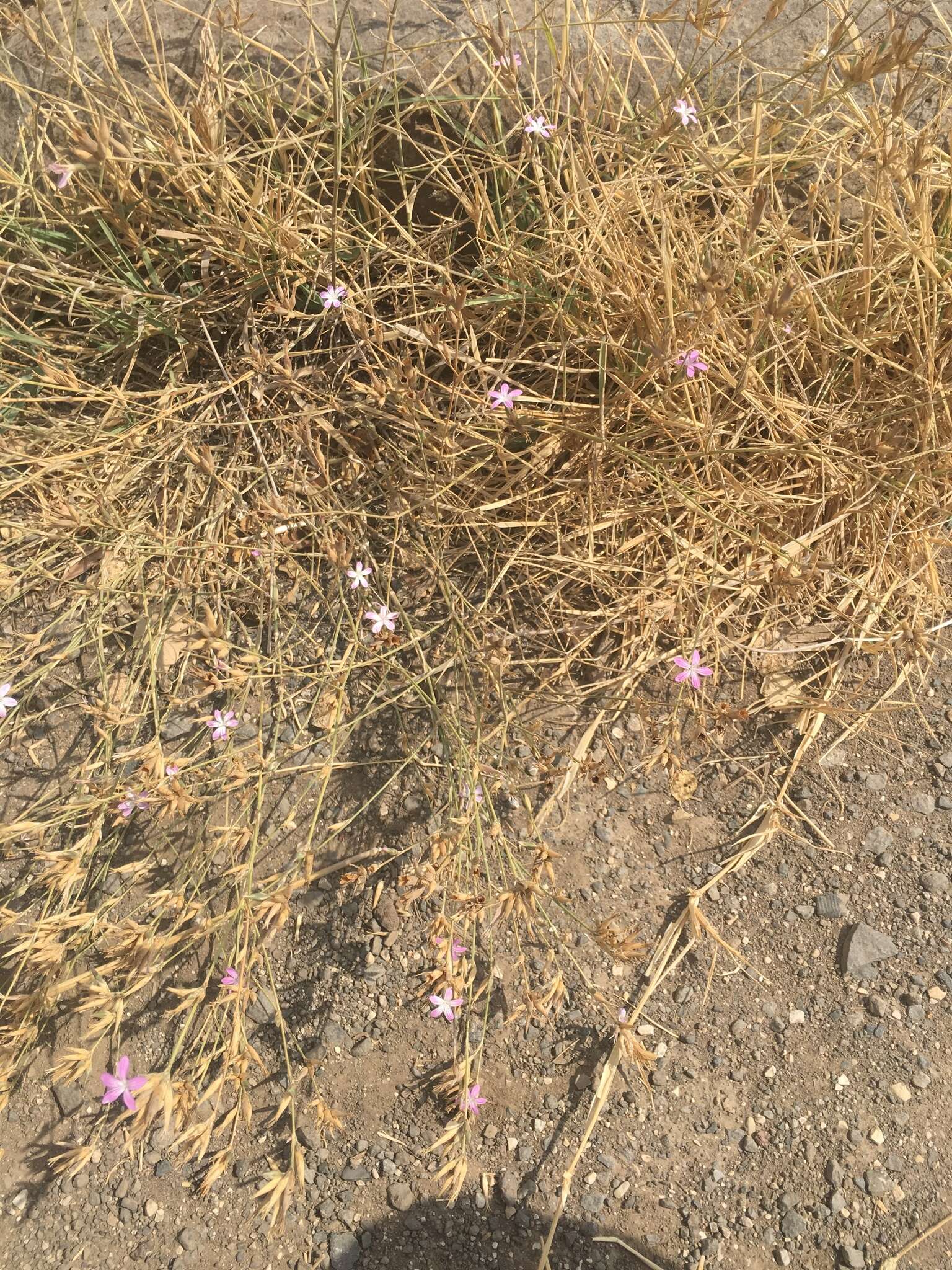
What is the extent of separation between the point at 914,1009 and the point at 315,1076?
1117 mm

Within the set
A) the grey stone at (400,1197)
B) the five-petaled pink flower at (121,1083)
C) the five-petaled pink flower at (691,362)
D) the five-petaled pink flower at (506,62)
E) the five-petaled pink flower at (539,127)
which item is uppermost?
the five-petaled pink flower at (506,62)

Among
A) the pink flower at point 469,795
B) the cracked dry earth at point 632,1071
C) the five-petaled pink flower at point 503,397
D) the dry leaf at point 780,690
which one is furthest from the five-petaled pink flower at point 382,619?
the dry leaf at point 780,690

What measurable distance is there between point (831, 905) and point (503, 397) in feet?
3.82

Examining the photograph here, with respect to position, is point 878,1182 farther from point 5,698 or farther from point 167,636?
point 5,698

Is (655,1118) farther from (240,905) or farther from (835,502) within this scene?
(835,502)

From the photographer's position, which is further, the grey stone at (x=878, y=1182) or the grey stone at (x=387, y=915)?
the grey stone at (x=387, y=915)

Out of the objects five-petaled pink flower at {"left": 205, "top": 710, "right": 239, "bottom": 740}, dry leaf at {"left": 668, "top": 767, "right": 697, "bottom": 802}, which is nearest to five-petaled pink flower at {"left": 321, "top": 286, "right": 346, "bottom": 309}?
five-petaled pink flower at {"left": 205, "top": 710, "right": 239, "bottom": 740}

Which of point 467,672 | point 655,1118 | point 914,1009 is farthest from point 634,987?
point 467,672

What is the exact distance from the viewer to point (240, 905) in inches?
60.2

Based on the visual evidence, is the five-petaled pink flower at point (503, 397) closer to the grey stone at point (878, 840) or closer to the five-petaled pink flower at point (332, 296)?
the five-petaled pink flower at point (332, 296)

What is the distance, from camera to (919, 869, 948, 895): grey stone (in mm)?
1838

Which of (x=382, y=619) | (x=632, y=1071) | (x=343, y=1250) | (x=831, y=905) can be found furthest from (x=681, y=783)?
(x=343, y=1250)

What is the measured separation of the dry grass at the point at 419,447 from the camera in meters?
1.77

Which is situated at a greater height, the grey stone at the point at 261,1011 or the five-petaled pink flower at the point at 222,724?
the five-petaled pink flower at the point at 222,724
